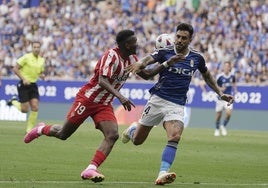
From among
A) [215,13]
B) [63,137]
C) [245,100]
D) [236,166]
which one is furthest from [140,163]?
[215,13]

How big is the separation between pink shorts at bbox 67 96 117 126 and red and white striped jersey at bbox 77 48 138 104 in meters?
0.08

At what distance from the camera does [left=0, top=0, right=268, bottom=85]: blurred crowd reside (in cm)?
3681

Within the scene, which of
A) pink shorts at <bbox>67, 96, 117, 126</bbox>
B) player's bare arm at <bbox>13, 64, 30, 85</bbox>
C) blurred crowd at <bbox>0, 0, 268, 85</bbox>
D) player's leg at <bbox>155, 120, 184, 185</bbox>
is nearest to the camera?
player's leg at <bbox>155, 120, 184, 185</bbox>

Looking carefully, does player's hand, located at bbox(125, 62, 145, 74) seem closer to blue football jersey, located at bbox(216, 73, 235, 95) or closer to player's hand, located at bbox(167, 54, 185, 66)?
player's hand, located at bbox(167, 54, 185, 66)

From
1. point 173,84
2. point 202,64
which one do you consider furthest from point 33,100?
point 173,84

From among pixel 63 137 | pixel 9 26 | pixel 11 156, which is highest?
pixel 63 137

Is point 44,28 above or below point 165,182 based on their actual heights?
below

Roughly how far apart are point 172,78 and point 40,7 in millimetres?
31923

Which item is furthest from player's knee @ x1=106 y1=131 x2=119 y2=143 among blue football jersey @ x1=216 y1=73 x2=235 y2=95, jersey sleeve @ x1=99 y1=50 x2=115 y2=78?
blue football jersey @ x1=216 y1=73 x2=235 y2=95

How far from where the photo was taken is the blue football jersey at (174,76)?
1388cm

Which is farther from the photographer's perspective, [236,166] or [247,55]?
[247,55]

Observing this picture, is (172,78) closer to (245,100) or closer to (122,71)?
(122,71)

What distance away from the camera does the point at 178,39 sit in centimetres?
1367

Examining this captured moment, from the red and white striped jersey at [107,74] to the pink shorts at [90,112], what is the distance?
0.26 feet
